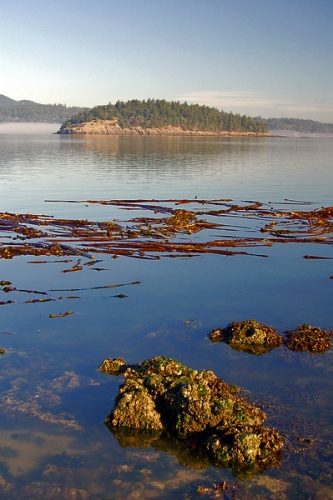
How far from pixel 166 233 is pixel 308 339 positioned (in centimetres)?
865

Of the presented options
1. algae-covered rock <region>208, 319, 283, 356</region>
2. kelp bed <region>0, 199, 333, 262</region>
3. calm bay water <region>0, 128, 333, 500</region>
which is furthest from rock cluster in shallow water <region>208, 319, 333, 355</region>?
kelp bed <region>0, 199, 333, 262</region>

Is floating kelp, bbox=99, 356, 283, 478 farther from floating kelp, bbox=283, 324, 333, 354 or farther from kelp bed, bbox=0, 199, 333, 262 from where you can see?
kelp bed, bbox=0, 199, 333, 262

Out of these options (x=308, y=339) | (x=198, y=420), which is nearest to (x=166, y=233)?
(x=308, y=339)

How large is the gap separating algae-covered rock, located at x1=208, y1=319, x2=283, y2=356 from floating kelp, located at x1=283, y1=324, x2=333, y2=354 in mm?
215

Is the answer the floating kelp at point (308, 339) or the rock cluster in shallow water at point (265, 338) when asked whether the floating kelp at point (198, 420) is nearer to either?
the rock cluster in shallow water at point (265, 338)

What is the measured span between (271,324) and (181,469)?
4.47 m

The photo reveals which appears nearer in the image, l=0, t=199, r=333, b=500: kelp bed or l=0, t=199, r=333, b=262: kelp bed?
l=0, t=199, r=333, b=500: kelp bed

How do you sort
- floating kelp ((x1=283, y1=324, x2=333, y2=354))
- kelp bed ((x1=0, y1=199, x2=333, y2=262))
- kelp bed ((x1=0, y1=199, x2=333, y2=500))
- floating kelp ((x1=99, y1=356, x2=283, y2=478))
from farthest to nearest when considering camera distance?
kelp bed ((x1=0, y1=199, x2=333, y2=262)) → floating kelp ((x1=283, y1=324, x2=333, y2=354)) → floating kelp ((x1=99, y1=356, x2=283, y2=478)) → kelp bed ((x1=0, y1=199, x2=333, y2=500))

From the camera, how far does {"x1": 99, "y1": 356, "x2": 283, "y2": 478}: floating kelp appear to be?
5836 millimetres

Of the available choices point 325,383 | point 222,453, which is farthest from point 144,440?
point 325,383

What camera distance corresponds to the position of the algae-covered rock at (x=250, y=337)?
8719 mm

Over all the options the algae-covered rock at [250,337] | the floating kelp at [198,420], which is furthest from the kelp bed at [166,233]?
the floating kelp at [198,420]

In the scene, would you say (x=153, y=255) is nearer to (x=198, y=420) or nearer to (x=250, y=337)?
(x=250, y=337)

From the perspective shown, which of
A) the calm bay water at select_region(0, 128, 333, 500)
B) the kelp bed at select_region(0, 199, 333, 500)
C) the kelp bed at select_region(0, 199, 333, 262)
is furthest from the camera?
the kelp bed at select_region(0, 199, 333, 262)
